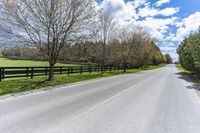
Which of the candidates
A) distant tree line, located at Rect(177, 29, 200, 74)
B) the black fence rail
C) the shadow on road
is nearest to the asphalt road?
the shadow on road

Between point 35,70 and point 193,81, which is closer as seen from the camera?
point 35,70

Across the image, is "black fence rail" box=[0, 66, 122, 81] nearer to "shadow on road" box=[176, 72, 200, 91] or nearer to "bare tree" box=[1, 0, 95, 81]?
"bare tree" box=[1, 0, 95, 81]

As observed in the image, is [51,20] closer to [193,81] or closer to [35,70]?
[35,70]

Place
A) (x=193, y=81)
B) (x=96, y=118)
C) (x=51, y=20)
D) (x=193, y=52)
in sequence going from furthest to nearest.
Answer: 1. (x=193, y=81)
2. (x=193, y=52)
3. (x=51, y=20)
4. (x=96, y=118)

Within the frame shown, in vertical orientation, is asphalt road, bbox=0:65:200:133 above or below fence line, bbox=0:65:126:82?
below

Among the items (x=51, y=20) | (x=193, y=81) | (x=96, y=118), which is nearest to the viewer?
(x=96, y=118)

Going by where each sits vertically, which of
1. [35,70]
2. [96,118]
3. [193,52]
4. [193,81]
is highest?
[193,52]

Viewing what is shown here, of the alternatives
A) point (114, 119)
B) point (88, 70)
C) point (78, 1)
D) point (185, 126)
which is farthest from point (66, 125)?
point (88, 70)

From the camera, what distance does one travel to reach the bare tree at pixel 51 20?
69.2 feet

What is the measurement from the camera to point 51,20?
21.9 m

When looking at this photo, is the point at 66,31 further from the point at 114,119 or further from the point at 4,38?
the point at 114,119

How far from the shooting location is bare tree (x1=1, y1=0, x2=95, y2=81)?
69.2ft

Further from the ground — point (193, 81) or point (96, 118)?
point (96, 118)

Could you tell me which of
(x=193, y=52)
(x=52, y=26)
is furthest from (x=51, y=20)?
(x=193, y=52)
